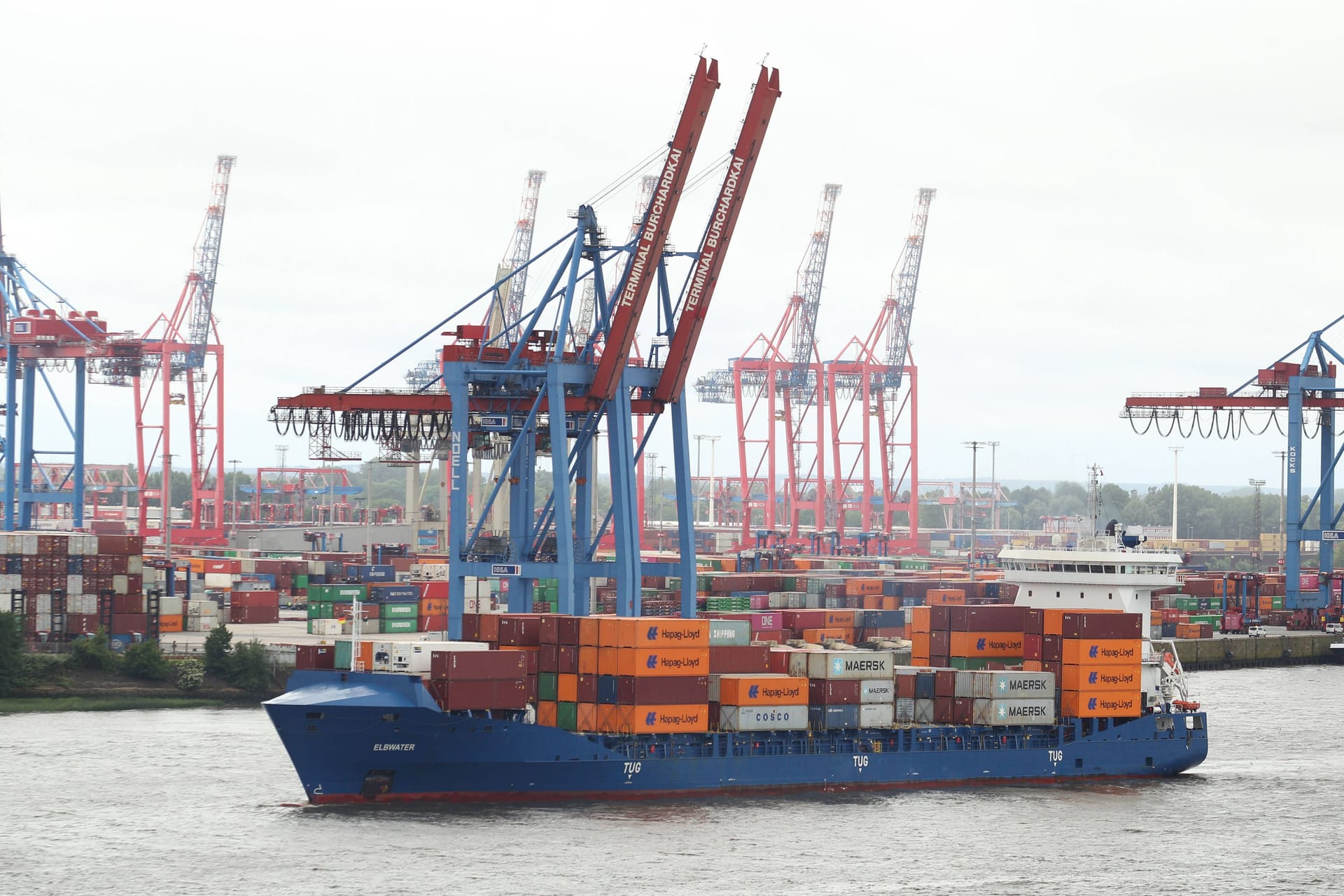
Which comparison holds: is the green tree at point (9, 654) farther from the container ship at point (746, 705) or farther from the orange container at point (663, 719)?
the orange container at point (663, 719)

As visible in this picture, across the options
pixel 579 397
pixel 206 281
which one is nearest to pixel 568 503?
pixel 579 397

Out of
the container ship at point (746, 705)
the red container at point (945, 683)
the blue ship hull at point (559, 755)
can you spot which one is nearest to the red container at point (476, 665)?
the container ship at point (746, 705)

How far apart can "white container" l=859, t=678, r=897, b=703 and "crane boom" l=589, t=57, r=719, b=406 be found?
1449 centimetres

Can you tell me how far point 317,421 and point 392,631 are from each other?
21.0m

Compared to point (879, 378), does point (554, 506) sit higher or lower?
lower

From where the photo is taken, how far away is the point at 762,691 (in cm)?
5216

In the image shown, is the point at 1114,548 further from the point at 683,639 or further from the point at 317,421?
the point at 317,421

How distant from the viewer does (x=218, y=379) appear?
15225 cm

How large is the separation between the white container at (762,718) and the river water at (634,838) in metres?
2.06

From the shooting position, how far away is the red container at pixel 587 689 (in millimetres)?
50250

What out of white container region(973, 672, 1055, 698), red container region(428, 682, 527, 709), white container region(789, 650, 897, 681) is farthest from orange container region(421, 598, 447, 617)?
red container region(428, 682, 527, 709)

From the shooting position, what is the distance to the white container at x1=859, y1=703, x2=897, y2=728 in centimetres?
5409

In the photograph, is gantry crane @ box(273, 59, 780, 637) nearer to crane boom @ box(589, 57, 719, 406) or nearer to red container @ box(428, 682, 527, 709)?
crane boom @ box(589, 57, 719, 406)

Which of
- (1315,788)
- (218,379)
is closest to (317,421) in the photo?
(1315,788)
